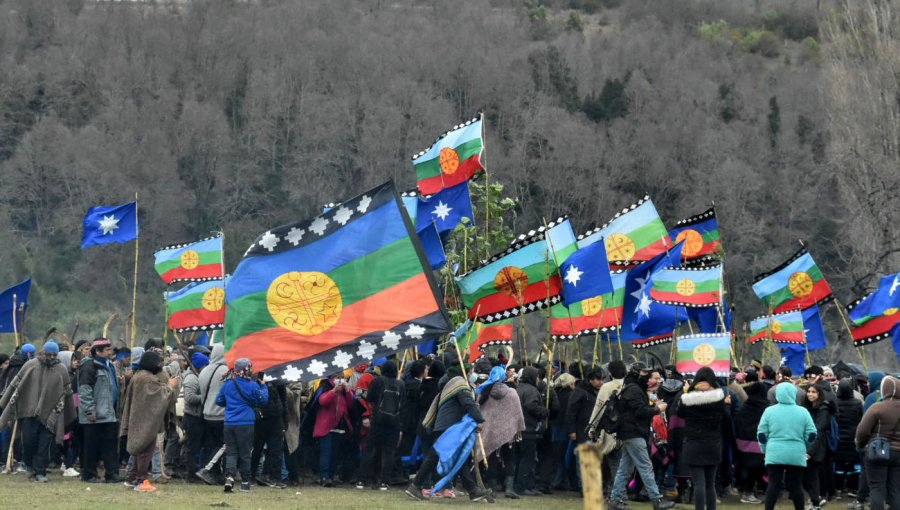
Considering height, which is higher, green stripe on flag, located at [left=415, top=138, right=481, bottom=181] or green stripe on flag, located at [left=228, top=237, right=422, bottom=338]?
green stripe on flag, located at [left=415, top=138, right=481, bottom=181]

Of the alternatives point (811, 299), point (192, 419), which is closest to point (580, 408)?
point (192, 419)

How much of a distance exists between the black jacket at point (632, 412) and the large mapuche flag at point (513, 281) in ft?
10.3

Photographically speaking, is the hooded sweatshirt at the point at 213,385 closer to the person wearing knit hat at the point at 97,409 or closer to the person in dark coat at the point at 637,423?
the person wearing knit hat at the point at 97,409

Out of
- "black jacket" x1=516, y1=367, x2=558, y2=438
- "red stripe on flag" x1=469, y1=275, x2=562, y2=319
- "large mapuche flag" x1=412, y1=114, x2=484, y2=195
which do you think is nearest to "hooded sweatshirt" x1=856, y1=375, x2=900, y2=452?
"black jacket" x1=516, y1=367, x2=558, y2=438

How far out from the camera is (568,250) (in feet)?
64.5

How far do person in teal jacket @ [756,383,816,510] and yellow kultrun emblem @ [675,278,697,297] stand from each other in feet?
24.2

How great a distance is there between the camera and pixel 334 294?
1284 cm

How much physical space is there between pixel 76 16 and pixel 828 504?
76242mm

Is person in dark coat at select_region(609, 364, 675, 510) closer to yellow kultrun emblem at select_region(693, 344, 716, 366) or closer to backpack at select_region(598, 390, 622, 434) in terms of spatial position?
backpack at select_region(598, 390, 622, 434)

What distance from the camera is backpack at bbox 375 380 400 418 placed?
16.9 meters

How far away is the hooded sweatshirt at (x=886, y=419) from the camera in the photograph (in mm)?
13492

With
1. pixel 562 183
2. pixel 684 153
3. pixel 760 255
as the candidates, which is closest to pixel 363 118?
pixel 562 183

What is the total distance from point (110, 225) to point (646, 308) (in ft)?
37.0

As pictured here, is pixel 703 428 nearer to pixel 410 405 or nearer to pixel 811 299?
pixel 410 405
